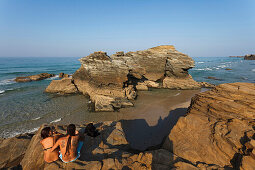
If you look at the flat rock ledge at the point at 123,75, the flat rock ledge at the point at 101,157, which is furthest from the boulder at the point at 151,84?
the flat rock ledge at the point at 101,157

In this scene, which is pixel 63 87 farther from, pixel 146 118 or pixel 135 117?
pixel 146 118

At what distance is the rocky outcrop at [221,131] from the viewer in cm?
470

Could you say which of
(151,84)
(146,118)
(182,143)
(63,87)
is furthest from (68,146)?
(151,84)

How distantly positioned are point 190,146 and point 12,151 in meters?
8.59

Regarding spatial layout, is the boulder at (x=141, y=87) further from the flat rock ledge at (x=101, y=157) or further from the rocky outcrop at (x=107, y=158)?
the rocky outcrop at (x=107, y=158)

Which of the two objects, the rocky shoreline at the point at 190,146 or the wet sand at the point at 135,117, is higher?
the rocky shoreline at the point at 190,146

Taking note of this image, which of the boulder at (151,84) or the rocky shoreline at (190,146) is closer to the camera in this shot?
the rocky shoreline at (190,146)

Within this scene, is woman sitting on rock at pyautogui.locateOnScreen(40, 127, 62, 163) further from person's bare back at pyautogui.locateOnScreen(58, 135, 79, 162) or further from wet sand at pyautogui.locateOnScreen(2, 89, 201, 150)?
wet sand at pyautogui.locateOnScreen(2, 89, 201, 150)

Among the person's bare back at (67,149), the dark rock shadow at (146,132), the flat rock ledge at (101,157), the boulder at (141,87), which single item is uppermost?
the person's bare back at (67,149)

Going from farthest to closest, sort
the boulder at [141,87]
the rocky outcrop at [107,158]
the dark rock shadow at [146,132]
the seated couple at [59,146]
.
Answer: the boulder at [141,87] < the dark rock shadow at [146,132] < the seated couple at [59,146] < the rocky outcrop at [107,158]

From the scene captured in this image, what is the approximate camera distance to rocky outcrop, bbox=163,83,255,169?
185 inches

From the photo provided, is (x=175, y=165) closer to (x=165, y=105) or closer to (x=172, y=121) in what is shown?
(x=172, y=121)

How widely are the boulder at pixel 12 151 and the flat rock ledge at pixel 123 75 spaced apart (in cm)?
776

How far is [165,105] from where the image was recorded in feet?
48.8
